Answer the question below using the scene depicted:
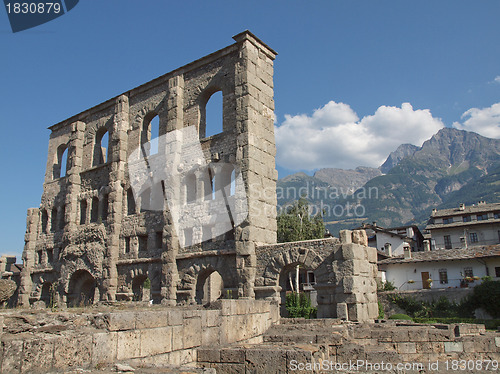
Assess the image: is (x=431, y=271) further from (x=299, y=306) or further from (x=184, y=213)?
(x=184, y=213)

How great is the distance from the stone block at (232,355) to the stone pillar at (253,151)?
9.33 m

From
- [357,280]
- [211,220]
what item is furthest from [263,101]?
[357,280]

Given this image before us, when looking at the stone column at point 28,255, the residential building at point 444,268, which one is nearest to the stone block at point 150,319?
the stone column at point 28,255

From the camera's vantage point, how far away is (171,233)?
19.8 metres

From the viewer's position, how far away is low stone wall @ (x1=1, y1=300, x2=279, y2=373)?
5.28 meters

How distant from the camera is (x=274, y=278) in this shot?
16875 mm

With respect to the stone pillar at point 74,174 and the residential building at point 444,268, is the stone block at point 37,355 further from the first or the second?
the residential building at point 444,268

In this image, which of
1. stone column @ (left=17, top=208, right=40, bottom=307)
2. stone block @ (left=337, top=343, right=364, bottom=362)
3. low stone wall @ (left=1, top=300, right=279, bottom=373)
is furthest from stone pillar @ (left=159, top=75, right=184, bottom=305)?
stone column @ (left=17, top=208, right=40, bottom=307)

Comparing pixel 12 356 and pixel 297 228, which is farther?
pixel 297 228

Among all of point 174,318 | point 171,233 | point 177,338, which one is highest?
point 171,233

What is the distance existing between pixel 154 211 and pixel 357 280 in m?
10.6

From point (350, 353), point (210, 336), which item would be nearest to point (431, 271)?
point (350, 353)

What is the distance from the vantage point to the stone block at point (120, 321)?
686 centimetres

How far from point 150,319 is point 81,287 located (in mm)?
18889
